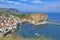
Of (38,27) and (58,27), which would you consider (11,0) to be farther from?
(58,27)

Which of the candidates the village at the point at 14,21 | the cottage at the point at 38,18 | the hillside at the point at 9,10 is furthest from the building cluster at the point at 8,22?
the cottage at the point at 38,18

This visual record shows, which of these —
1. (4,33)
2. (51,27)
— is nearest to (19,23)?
(4,33)

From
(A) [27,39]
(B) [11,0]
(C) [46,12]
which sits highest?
(B) [11,0]

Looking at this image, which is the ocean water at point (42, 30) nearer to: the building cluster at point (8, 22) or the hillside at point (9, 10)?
the building cluster at point (8, 22)

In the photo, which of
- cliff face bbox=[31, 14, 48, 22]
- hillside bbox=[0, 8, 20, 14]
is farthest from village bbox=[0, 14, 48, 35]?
hillside bbox=[0, 8, 20, 14]

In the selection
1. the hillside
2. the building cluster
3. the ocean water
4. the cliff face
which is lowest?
the ocean water

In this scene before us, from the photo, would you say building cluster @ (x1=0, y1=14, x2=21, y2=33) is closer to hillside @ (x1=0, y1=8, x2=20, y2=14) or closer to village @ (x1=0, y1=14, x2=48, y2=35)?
village @ (x1=0, y1=14, x2=48, y2=35)

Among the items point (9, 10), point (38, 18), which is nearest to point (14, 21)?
point (9, 10)

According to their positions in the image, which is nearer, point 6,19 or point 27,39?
point 27,39
